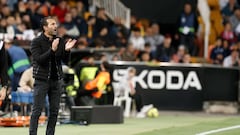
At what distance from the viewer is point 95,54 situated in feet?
80.4

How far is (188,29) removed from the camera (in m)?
28.4

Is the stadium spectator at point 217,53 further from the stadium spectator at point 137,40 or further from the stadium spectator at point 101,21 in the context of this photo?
the stadium spectator at point 101,21

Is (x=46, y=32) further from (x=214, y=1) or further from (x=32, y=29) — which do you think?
(x=214, y=1)

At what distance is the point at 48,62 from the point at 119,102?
9850 mm

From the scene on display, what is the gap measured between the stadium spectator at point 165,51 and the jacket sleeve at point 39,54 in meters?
13.2

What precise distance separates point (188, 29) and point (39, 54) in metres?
15.4

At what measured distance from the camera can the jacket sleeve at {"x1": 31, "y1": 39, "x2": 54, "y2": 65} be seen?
13.1 m

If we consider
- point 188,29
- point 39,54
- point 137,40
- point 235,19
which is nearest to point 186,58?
point 137,40

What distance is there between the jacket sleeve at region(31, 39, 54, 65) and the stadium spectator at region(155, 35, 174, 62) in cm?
1322

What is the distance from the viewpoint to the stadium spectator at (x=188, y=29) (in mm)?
28234

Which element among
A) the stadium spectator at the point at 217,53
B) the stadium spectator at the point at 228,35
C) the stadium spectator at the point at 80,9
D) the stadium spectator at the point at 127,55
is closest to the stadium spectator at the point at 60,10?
the stadium spectator at the point at 80,9

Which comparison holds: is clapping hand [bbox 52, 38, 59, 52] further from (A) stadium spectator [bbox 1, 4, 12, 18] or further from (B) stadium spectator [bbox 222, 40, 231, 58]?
(B) stadium spectator [bbox 222, 40, 231, 58]

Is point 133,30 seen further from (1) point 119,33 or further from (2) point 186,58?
(2) point 186,58

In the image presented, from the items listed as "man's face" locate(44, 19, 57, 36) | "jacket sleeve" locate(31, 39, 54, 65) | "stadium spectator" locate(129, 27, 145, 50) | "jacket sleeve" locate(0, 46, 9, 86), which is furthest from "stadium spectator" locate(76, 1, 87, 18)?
"jacket sleeve" locate(0, 46, 9, 86)
